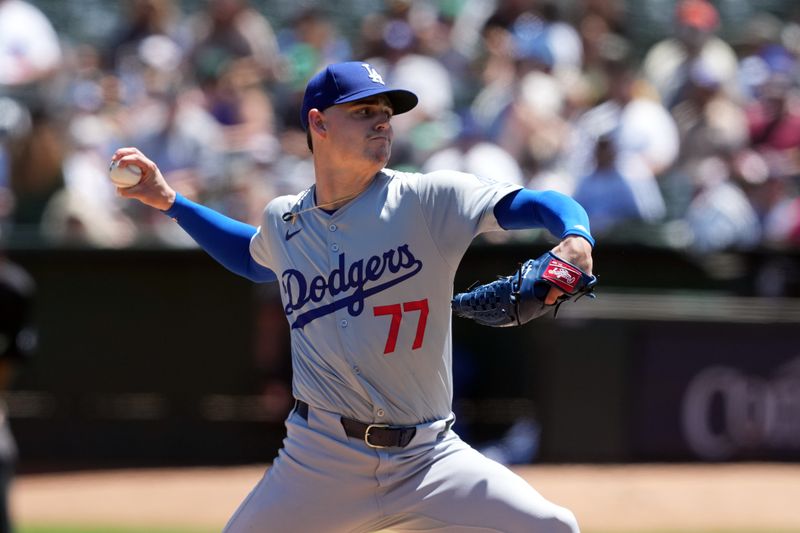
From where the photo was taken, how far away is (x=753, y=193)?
1020 centimetres

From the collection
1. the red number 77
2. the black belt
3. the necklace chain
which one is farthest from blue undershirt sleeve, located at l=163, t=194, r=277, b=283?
the black belt

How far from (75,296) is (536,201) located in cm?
719

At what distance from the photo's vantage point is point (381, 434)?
12.7 ft

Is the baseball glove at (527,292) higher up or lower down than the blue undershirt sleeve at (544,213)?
lower down

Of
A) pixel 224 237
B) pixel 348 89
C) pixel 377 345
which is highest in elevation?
pixel 348 89

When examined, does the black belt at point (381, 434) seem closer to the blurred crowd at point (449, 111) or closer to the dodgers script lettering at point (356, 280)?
the dodgers script lettering at point (356, 280)

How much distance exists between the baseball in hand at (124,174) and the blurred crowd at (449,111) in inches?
220

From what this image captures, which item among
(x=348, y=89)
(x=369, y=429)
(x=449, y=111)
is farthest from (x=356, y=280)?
(x=449, y=111)

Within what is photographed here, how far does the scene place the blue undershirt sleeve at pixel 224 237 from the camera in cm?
441

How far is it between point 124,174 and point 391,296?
1064mm

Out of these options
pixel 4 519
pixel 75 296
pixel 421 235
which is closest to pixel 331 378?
pixel 421 235

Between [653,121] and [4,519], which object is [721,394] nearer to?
[653,121]

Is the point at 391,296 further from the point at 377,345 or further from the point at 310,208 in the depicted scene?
the point at 310,208

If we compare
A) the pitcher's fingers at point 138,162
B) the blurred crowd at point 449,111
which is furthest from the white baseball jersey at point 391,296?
the blurred crowd at point 449,111
